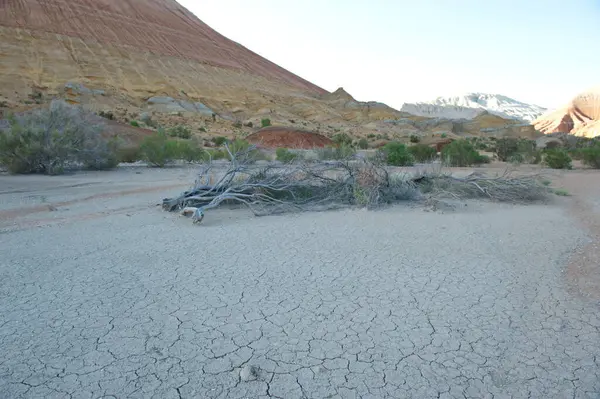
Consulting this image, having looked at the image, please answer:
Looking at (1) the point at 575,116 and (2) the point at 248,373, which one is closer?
(2) the point at 248,373

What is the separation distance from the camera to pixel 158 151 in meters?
17.9

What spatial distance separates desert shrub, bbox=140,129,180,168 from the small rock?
16178 millimetres

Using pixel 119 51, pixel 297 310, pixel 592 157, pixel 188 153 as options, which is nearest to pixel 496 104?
pixel 119 51

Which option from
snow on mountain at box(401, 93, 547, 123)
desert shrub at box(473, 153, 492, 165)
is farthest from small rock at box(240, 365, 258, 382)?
snow on mountain at box(401, 93, 547, 123)

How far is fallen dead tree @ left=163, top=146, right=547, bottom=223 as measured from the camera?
854 cm

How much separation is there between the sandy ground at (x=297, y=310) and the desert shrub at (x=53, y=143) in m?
8.26

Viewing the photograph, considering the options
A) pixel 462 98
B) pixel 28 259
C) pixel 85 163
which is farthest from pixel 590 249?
pixel 462 98

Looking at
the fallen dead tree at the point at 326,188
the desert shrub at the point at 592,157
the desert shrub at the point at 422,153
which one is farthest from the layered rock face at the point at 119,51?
the desert shrub at the point at 592,157

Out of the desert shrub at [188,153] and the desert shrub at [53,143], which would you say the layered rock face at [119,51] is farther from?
the desert shrub at [53,143]

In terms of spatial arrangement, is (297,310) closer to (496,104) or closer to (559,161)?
(559,161)

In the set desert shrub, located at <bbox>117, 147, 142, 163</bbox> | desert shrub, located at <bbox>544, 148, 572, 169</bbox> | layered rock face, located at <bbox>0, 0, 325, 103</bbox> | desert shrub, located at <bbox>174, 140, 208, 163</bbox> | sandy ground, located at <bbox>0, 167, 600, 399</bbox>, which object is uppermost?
layered rock face, located at <bbox>0, 0, 325, 103</bbox>

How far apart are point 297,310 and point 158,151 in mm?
15508

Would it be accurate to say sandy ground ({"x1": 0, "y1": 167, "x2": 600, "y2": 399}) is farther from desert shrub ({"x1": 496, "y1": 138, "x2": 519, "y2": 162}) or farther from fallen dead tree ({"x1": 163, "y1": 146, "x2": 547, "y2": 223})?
desert shrub ({"x1": 496, "y1": 138, "x2": 519, "y2": 162})

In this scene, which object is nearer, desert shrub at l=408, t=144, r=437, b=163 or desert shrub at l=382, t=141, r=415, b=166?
desert shrub at l=382, t=141, r=415, b=166
